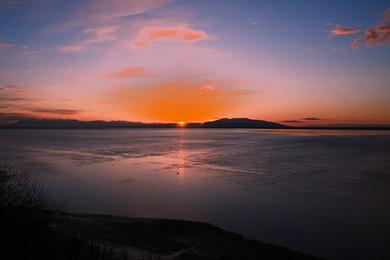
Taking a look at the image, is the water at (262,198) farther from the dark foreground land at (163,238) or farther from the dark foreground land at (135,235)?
the dark foreground land at (135,235)

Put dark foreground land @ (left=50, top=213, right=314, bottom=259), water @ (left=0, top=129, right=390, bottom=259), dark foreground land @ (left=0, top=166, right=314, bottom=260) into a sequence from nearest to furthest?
dark foreground land @ (left=0, top=166, right=314, bottom=260) < dark foreground land @ (left=50, top=213, right=314, bottom=259) < water @ (left=0, top=129, right=390, bottom=259)

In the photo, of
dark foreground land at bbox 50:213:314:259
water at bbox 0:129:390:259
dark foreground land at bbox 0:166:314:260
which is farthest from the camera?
water at bbox 0:129:390:259

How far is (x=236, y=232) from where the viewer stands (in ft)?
47.3

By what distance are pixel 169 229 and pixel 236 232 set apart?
8.24ft

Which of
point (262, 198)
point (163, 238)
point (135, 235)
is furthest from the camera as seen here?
point (262, 198)

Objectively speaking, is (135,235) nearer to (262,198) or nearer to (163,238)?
(163,238)

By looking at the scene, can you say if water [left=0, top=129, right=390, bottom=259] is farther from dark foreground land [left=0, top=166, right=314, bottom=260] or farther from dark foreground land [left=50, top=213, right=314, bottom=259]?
dark foreground land [left=0, top=166, right=314, bottom=260]

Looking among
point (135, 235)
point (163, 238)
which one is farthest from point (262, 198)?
point (135, 235)

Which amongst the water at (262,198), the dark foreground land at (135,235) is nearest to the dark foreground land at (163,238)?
the dark foreground land at (135,235)

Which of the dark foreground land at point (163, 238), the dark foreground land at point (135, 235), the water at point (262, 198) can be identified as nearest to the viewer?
the dark foreground land at point (135, 235)

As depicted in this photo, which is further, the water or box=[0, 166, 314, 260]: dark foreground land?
the water

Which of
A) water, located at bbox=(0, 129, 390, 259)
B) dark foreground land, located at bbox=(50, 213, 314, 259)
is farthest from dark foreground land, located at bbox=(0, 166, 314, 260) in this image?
water, located at bbox=(0, 129, 390, 259)

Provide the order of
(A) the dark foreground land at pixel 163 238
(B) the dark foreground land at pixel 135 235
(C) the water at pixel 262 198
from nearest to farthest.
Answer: (B) the dark foreground land at pixel 135 235
(A) the dark foreground land at pixel 163 238
(C) the water at pixel 262 198

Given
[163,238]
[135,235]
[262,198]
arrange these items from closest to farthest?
[163,238], [135,235], [262,198]
